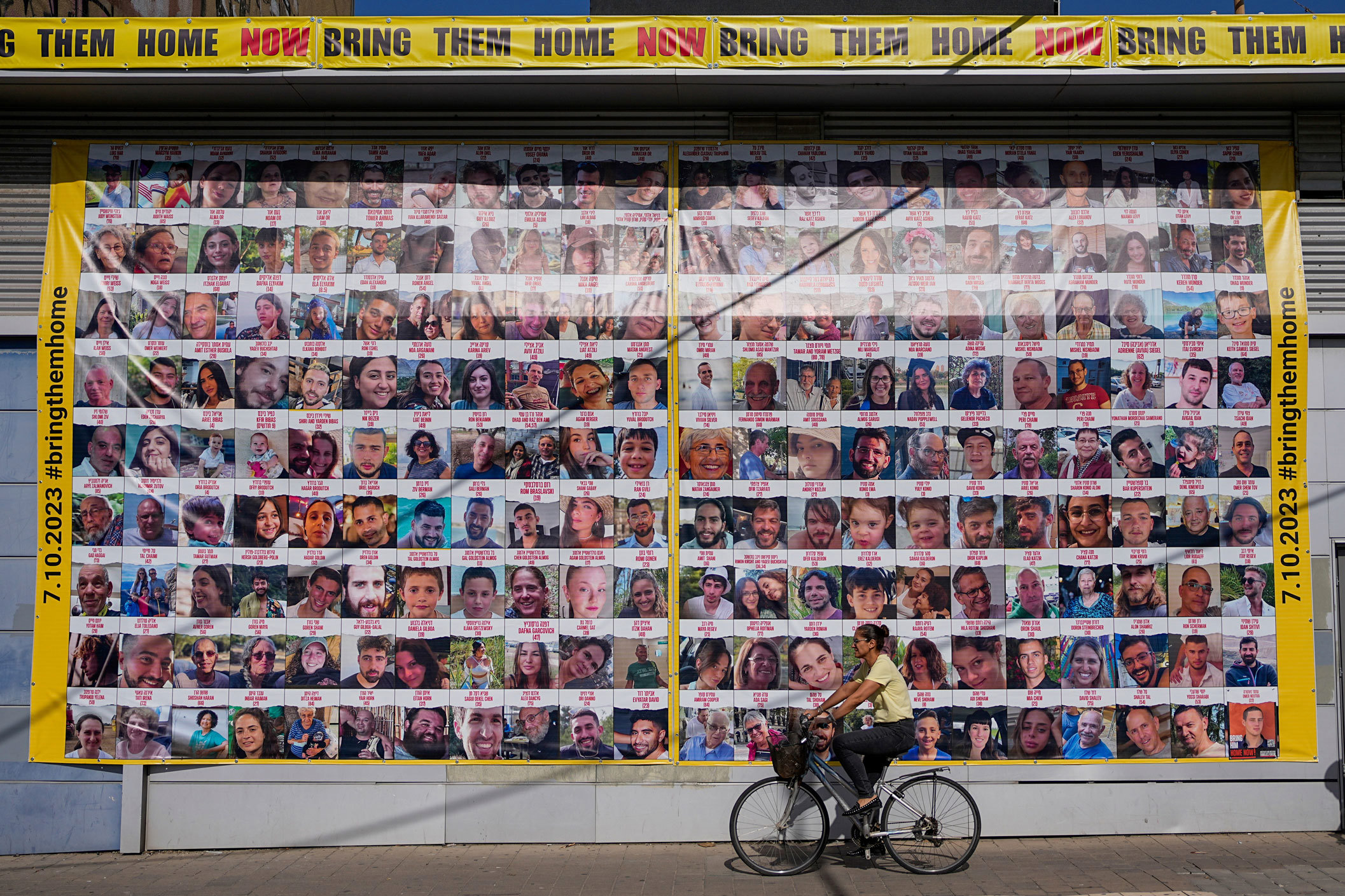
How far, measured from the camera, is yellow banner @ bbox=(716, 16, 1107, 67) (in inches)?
276

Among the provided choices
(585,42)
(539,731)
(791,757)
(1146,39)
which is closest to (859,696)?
(791,757)

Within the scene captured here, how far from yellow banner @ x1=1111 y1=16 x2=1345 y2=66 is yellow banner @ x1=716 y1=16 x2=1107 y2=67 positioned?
269mm

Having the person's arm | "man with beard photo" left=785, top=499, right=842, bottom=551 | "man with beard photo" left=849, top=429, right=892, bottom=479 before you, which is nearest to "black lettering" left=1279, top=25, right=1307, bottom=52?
"man with beard photo" left=849, top=429, right=892, bottom=479

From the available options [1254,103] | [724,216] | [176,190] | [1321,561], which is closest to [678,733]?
[724,216]

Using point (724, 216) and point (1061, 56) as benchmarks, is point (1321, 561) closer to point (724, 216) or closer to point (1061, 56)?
point (1061, 56)

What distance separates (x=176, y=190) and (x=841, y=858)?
7.29m

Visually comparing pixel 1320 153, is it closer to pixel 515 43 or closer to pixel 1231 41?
pixel 1231 41

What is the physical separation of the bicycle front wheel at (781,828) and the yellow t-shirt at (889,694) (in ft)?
2.58

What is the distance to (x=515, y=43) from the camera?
707 centimetres

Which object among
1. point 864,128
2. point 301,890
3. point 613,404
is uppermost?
point 864,128

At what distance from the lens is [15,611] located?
287 inches

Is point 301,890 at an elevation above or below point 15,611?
below

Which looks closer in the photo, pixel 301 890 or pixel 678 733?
pixel 301 890

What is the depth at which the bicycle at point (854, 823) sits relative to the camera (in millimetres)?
6543
